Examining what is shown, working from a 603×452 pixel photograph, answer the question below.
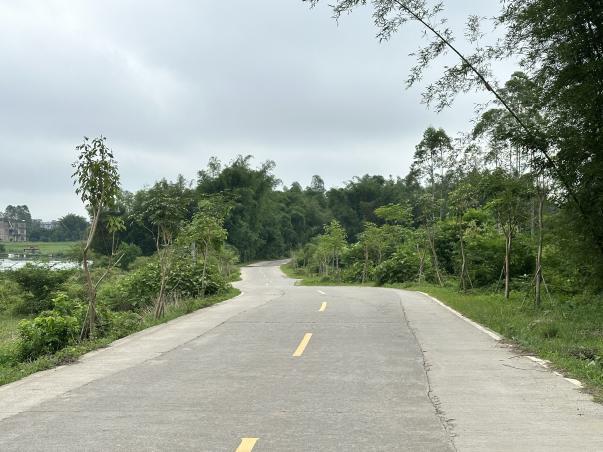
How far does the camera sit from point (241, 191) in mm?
95562

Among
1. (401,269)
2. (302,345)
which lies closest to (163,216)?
(302,345)

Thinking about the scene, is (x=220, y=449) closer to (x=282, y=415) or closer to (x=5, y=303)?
(x=282, y=415)

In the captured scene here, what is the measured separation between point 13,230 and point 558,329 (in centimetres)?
7317

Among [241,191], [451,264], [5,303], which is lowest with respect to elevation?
[5,303]

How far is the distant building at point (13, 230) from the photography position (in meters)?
69.2

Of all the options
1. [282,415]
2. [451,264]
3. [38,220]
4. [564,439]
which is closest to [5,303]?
[451,264]

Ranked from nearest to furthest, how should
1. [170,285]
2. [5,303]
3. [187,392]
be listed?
[187,392] → [170,285] → [5,303]

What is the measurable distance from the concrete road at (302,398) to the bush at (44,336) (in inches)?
51.1

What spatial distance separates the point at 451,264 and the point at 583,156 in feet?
91.6

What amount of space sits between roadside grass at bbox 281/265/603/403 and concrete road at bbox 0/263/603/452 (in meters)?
0.42

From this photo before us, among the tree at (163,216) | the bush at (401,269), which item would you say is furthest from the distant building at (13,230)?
the tree at (163,216)

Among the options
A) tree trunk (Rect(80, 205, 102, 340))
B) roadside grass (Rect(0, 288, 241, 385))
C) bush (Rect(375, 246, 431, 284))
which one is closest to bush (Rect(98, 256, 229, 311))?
roadside grass (Rect(0, 288, 241, 385))

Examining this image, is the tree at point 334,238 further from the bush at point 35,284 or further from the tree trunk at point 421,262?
the bush at point 35,284

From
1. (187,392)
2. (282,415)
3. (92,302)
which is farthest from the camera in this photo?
(92,302)
